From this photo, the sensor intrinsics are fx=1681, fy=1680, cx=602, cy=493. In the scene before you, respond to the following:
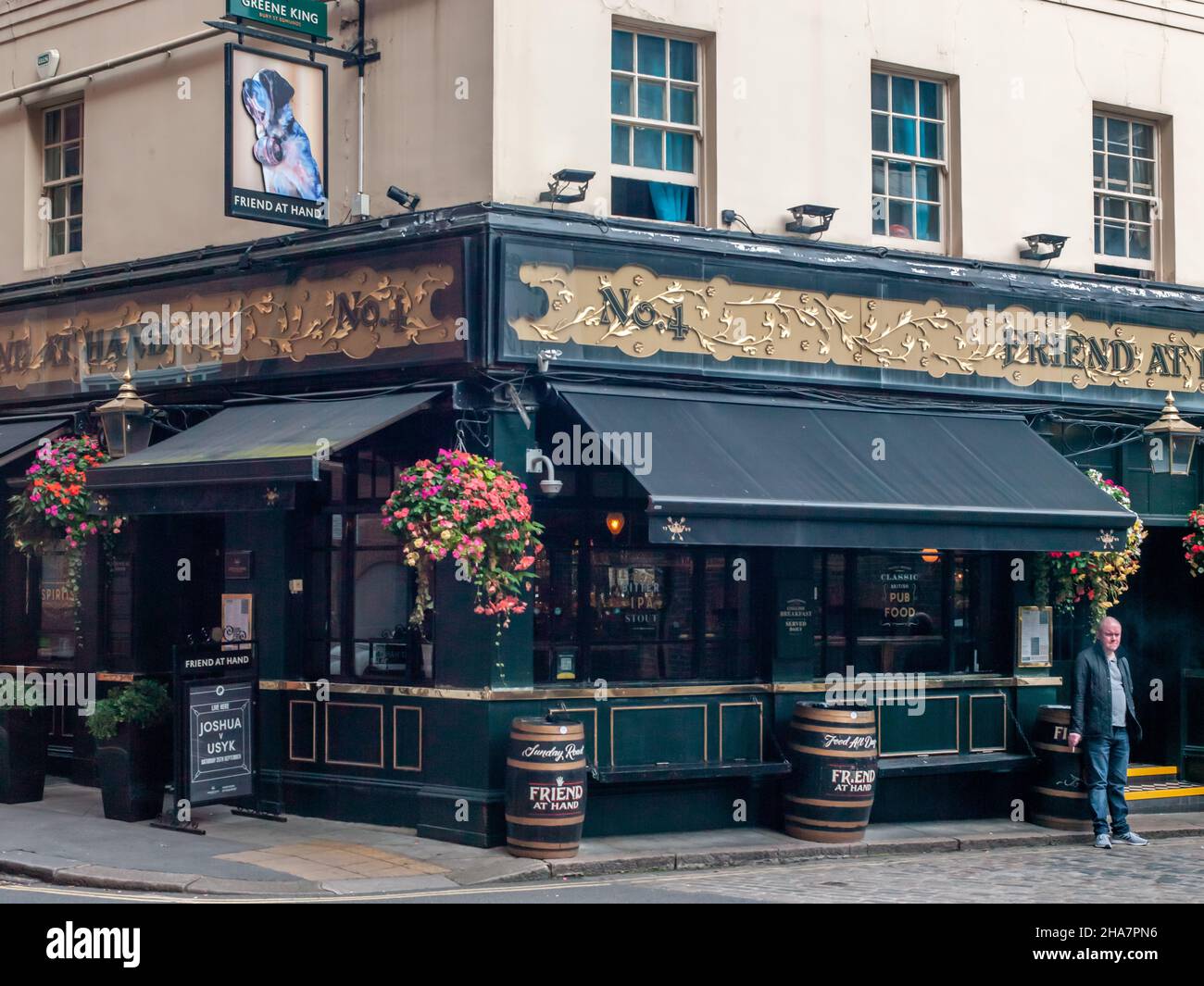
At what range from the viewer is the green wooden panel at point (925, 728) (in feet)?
48.1

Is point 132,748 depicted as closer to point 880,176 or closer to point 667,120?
point 667,120

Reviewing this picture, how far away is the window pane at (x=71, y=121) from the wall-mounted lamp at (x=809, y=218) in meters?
7.56

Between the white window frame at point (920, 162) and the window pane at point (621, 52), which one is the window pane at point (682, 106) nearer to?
the window pane at point (621, 52)

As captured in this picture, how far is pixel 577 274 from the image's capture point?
13.5 metres

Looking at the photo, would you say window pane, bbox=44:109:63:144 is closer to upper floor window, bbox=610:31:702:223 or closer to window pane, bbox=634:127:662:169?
upper floor window, bbox=610:31:702:223

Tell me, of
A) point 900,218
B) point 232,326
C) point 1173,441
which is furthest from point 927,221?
point 232,326

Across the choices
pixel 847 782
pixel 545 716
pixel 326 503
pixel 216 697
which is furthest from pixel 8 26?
pixel 847 782

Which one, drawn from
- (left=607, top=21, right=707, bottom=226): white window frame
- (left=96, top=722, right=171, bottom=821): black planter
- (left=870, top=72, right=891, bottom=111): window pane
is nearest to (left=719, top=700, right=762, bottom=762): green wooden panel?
(left=607, top=21, right=707, bottom=226): white window frame

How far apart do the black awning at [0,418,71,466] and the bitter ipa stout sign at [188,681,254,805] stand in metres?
3.77

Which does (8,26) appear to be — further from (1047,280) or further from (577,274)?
(1047,280)

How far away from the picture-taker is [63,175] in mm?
17250

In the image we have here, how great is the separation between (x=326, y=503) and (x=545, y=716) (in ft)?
9.55

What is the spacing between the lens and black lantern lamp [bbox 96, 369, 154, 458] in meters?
14.4

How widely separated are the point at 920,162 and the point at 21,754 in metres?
9.75
